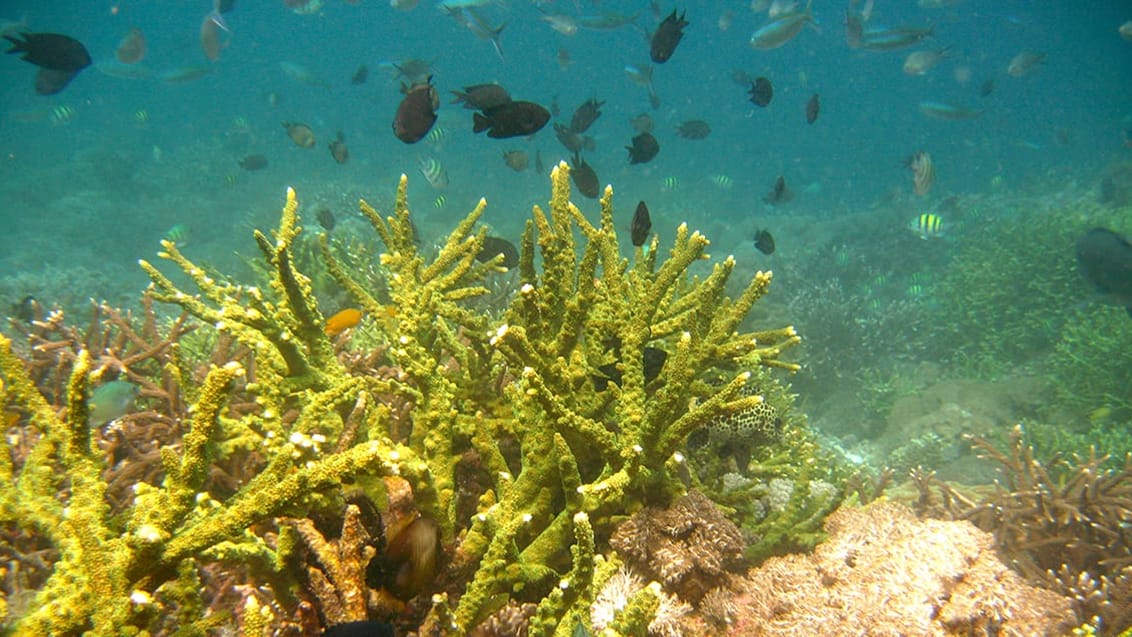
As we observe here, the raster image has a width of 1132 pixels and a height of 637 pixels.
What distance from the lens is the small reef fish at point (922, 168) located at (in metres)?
9.14

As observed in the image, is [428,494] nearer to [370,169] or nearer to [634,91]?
[370,169]

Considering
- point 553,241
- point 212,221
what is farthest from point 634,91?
point 553,241

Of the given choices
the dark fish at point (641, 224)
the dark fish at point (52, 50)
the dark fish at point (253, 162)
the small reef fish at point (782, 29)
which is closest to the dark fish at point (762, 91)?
the dark fish at point (641, 224)

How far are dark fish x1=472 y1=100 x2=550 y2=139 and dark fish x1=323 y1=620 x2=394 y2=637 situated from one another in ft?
11.4

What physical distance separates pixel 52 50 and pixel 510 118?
18.4ft

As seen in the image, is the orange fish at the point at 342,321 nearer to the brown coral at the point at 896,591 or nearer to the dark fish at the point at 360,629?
the dark fish at the point at 360,629

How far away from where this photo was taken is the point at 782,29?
436 inches

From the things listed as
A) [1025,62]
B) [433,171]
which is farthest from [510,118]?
[1025,62]

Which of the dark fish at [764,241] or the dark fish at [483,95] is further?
the dark fish at [764,241]

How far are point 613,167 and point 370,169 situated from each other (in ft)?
59.3

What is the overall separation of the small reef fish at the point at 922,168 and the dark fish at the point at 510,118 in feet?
25.7

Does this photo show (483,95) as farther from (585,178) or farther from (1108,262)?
(1108,262)

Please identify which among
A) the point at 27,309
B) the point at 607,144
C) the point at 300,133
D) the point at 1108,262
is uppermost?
the point at 607,144

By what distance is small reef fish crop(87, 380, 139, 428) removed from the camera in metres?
3.89
